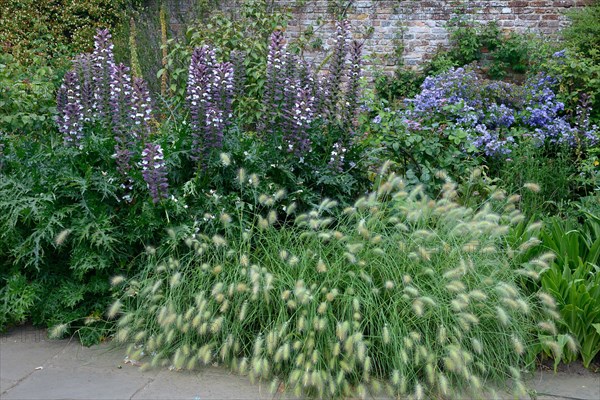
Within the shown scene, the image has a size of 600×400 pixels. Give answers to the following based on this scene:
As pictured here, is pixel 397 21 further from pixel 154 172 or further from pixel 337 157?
pixel 154 172

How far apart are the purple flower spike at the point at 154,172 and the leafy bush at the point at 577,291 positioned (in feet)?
8.00

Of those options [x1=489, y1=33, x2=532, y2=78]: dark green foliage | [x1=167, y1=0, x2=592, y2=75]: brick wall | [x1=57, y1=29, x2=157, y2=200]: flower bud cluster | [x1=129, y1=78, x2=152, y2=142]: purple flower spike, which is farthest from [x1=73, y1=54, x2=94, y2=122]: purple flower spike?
[x1=489, y1=33, x2=532, y2=78]: dark green foliage

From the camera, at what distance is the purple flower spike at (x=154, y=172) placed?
3900mm

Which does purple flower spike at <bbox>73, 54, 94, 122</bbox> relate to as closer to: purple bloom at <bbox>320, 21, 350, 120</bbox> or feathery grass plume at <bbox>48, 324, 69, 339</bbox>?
feathery grass plume at <bbox>48, 324, 69, 339</bbox>

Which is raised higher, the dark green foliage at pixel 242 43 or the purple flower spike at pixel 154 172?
the dark green foliage at pixel 242 43

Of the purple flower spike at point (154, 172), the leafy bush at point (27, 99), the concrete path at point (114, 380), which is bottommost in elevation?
the concrete path at point (114, 380)

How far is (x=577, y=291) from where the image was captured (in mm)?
3736

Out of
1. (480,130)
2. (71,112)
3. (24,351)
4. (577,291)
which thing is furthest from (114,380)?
(480,130)

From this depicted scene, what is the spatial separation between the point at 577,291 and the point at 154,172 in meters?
2.66

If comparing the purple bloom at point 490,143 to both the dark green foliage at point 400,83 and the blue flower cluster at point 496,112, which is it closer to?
the blue flower cluster at point 496,112

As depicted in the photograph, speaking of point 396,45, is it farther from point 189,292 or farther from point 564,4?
point 189,292

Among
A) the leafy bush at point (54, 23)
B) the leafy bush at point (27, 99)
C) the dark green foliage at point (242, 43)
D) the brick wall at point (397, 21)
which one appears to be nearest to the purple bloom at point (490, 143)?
the dark green foliage at point (242, 43)

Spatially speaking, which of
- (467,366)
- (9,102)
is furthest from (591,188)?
(9,102)

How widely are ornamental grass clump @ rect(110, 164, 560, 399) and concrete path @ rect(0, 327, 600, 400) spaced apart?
101 mm
